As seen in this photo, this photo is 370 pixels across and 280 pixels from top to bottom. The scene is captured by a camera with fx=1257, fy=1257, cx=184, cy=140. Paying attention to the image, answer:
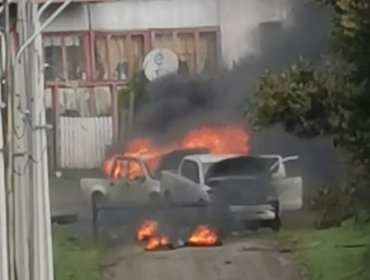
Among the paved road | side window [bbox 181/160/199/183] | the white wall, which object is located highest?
the white wall

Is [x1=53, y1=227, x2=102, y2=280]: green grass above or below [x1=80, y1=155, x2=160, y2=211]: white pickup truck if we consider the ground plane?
below

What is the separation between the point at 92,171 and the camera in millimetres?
7898

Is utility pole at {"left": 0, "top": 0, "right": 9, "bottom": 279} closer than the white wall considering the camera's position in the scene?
Yes

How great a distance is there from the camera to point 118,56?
7.95m

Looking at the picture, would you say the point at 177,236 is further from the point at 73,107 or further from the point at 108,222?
the point at 73,107

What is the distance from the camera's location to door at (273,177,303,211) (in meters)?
7.91

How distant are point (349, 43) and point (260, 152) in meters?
1.79

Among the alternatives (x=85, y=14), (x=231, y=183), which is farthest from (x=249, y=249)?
(x=85, y=14)

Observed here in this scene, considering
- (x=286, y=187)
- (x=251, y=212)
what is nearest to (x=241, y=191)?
(x=251, y=212)

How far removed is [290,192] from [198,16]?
1256mm

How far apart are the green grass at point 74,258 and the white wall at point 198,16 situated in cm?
133

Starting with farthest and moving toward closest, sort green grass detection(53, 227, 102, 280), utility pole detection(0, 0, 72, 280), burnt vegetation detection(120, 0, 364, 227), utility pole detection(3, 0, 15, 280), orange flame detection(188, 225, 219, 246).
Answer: orange flame detection(188, 225, 219, 246) < green grass detection(53, 227, 102, 280) < burnt vegetation detection(120, 0, 364, 227) < utility pole detection(0, 0, 72, 280) < utility pole detection(3, 0, 15, 280)

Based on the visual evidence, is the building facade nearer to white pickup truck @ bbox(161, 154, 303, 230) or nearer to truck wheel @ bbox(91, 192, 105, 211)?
truck wheel @ bbox(91, 192, 105, 211)

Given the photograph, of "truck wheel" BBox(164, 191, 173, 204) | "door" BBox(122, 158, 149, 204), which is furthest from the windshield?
"door" BBox(122, 158, 149, 204)
